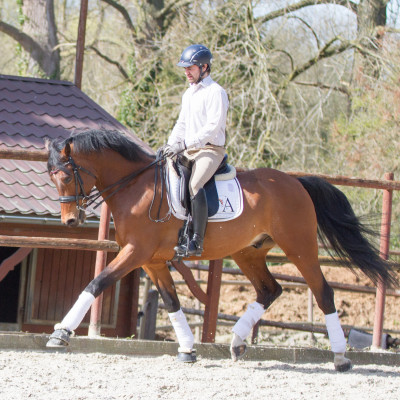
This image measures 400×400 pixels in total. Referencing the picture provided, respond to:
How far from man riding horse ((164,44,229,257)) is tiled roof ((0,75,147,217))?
148 inches

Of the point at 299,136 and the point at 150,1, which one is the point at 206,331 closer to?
the point at 299,136

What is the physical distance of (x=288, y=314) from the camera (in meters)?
16.1

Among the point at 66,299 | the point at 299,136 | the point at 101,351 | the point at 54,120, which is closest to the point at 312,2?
the point at 299,136

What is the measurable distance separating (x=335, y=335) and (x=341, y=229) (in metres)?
0.97

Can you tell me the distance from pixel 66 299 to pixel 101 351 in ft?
16.0

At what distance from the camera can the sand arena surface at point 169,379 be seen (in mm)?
4504

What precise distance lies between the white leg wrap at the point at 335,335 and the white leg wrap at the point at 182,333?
1.17 metres

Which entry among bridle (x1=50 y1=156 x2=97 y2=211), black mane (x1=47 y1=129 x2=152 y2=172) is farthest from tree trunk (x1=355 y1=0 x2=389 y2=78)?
bridle (x1=50 y1=156 x2=97 y2=211)

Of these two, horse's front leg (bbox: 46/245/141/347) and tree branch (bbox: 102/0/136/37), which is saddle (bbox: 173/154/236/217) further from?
tree branch (bbox: 102/0/136/37)

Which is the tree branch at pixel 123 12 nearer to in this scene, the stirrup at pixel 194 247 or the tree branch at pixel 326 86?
the tree branch at pixel 326 86

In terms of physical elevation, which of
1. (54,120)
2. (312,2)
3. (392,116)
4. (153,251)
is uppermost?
(312,2)

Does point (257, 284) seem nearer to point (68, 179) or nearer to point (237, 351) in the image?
point (237, 351)

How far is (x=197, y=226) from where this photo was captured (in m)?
5.70

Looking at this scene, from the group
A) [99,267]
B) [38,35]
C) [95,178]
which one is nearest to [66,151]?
[95,178]
